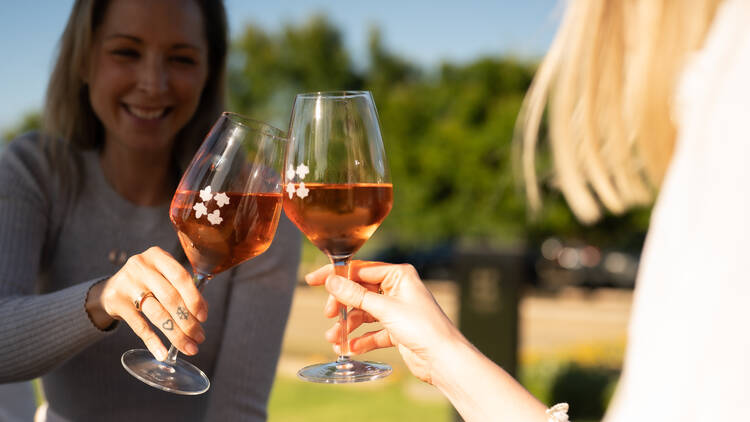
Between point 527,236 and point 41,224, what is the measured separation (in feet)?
66.5

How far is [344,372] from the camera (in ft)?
5.28

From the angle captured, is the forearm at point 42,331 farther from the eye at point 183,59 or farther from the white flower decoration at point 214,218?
the eye at point 183,59

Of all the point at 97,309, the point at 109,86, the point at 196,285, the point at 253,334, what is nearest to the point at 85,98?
the point at 109,86

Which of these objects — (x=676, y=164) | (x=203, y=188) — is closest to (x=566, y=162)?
(x=676, y=164)

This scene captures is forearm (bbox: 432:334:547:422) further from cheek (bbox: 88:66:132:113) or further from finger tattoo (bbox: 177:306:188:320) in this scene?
cheek (bbox: 88:66:132:113)

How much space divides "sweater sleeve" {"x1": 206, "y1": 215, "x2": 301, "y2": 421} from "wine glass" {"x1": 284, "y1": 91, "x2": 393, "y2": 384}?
2.56 ft

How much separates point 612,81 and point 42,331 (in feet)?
5.00

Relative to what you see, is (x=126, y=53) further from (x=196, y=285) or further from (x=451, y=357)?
(x=451, y=357)

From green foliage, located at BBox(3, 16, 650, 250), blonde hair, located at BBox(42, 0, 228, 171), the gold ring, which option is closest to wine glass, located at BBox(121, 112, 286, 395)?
the gold ring

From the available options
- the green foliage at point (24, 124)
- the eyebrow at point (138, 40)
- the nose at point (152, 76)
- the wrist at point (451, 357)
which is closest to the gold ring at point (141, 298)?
the wrist at point (451, 357)

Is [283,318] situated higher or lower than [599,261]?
higher

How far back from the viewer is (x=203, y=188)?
5.08ft

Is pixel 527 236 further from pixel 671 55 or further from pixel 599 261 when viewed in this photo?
pixel 671 55

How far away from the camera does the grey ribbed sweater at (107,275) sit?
7.55 feet
